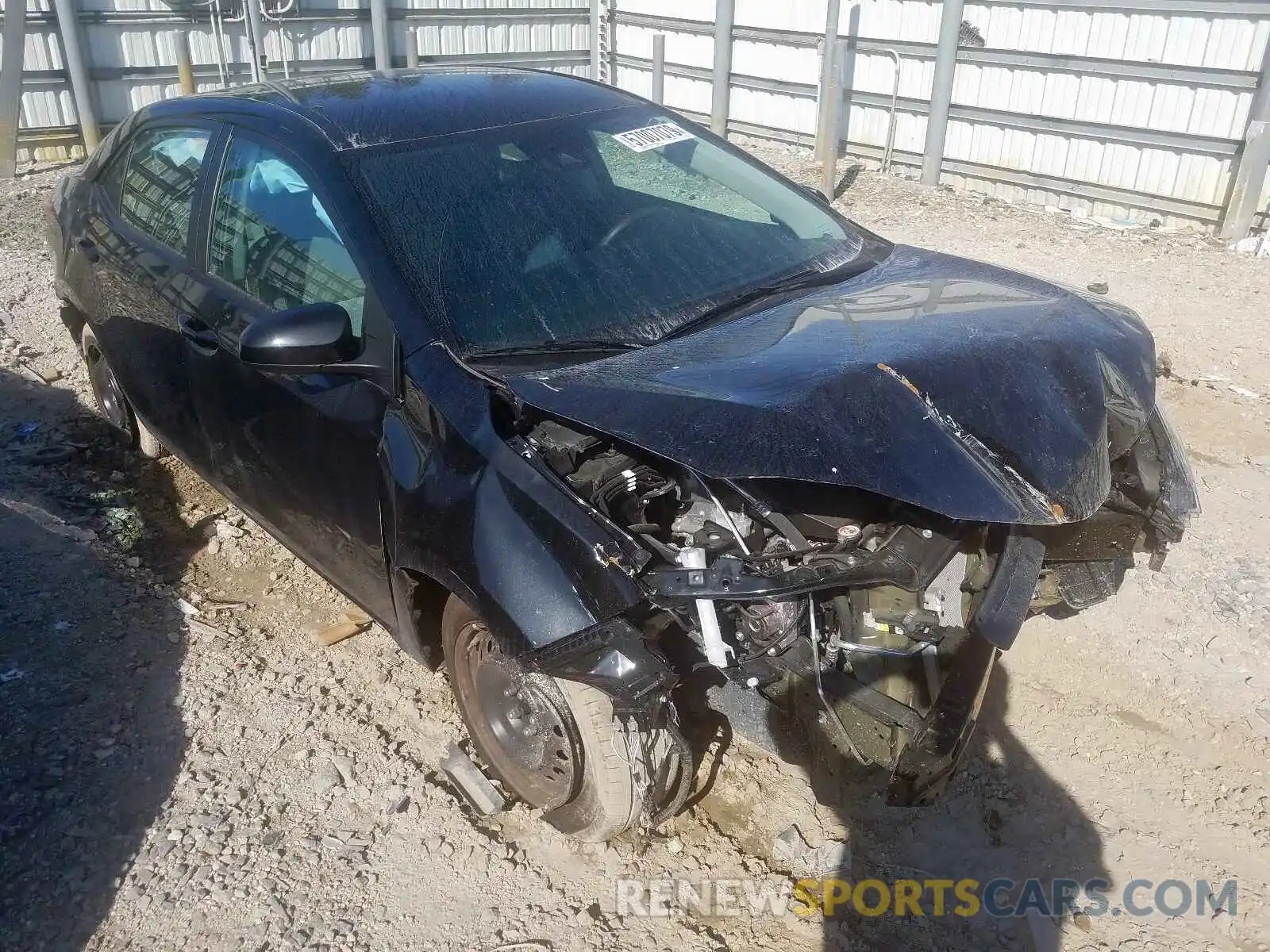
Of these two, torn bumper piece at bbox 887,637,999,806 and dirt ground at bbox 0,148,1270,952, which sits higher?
torn bumper piece at bbox 887,637,999,806

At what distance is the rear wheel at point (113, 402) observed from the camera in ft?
14.4

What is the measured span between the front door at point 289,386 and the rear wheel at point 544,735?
0.33 meters

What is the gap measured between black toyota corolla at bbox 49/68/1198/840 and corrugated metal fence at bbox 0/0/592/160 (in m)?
7.75

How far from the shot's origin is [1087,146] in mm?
8570

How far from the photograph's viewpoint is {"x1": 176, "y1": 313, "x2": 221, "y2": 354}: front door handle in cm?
311

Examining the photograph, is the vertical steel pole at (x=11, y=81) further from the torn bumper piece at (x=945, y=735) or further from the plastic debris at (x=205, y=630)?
the torn bumper piece at (x=945, y=735)

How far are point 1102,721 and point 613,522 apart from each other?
6.08 ft

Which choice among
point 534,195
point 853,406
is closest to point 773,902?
point 853,406

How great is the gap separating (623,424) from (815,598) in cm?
66

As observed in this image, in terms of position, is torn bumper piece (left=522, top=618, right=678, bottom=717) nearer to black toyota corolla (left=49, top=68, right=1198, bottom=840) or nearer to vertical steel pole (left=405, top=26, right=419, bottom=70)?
black toyota corolla (left=49, top=68, right=1198, bottom=840)

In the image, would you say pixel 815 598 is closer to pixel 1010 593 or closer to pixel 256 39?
pixel 1010 593

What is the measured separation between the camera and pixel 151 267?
3490mm

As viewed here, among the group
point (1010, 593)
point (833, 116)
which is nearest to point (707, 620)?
point (1010, 593)

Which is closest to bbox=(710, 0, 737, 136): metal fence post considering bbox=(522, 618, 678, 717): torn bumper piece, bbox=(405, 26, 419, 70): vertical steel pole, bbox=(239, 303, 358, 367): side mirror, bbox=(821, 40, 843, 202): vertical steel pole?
bbox=(821, 40, 843, 202): vertical steel pole
